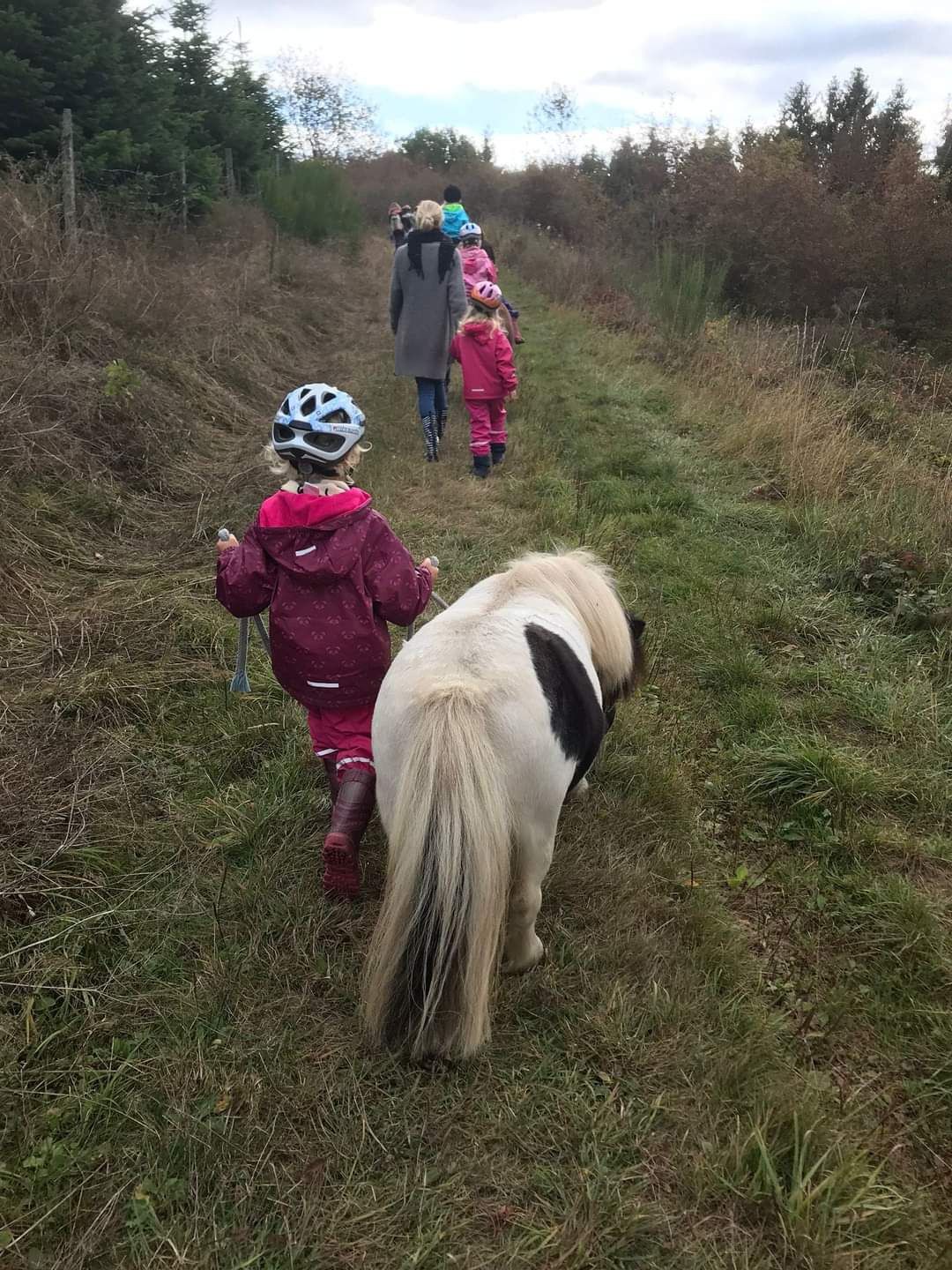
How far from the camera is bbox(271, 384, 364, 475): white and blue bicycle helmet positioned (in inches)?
92.2

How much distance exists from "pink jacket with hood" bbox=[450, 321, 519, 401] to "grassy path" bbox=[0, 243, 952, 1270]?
325 centimetres

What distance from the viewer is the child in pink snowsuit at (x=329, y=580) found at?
2283mm

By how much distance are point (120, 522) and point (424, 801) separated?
13.6ft

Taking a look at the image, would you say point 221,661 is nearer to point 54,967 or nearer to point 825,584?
point 54,967

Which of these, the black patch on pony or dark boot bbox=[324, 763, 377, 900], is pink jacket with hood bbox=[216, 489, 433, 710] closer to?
dark boot bbox=[324, 763, 377, 900]

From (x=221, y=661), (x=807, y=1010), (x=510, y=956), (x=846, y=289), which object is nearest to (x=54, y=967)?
(x=510, y=956)

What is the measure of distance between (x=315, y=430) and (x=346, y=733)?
102 centimetres

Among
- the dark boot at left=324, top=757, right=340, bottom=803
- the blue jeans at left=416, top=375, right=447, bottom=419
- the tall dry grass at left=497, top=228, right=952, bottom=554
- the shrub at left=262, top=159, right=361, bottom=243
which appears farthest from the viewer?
the shrub at left=262, top=159, right=361, bottom=243

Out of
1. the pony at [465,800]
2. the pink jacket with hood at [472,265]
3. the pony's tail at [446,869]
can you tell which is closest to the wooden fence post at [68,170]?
the pink jacket with hood at [472,265]

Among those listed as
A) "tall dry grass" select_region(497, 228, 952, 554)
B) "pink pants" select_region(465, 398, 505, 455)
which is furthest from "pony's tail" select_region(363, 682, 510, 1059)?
"pink pants" select_region(465, 398, 505, 455)

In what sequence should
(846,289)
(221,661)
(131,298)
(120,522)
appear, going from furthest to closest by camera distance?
(846,289), (131,298), (120,522), (221,661)

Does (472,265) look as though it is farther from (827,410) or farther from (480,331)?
(827,410)

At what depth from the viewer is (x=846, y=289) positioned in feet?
37.3

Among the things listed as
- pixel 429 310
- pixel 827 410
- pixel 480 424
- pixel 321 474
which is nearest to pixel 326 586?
pixel 321 474
